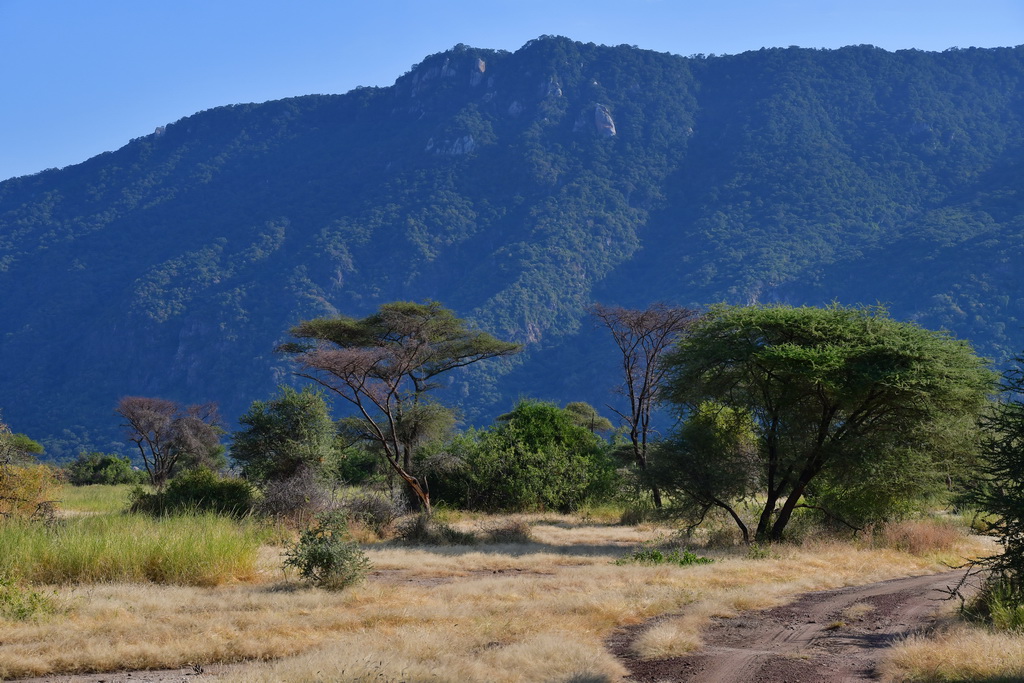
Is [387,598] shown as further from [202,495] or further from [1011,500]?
[202,495]

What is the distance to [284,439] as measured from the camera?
27.9 metres

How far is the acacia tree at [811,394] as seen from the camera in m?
19.9

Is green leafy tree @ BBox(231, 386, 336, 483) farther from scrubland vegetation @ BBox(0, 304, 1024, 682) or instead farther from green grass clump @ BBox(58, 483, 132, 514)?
green grass clump @ BBox(58, 483, 132, 514)

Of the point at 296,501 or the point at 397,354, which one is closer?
the point at 296,501

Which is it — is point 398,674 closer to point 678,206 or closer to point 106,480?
point 106,480

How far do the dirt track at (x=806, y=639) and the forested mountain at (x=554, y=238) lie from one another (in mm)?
101806

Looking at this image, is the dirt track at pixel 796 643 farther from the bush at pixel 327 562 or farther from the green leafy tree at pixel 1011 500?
the bush at pixel 327 562

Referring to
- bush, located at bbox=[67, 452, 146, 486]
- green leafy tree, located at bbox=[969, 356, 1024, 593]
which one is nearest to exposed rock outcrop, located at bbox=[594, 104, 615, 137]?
bush, located at bbox=[67, 452, 146, 486]

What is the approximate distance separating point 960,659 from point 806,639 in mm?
2380

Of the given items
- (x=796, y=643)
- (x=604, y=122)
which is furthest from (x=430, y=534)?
(x=604, y=122)

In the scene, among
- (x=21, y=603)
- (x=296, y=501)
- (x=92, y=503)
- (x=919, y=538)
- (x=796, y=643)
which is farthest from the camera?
(x=92, y=503)

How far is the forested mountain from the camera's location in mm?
127500

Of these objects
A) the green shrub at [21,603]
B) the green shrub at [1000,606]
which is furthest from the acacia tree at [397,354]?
the green shrub at [1000,606]

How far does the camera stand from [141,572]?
13.8 m
